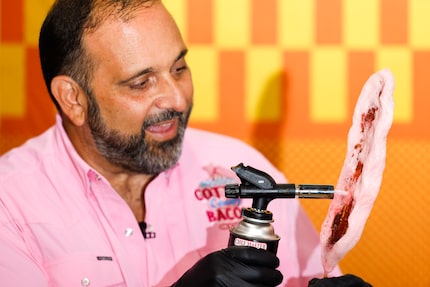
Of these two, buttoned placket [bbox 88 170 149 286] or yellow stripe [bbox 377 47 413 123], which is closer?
buttoned placket [bbox 88 170 149 286]

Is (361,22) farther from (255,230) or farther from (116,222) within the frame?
(255,230)

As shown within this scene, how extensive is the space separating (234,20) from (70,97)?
2.11 feet

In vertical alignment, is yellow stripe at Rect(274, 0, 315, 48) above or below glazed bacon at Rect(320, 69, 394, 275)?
above

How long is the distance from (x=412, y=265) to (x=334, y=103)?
1.91 ft

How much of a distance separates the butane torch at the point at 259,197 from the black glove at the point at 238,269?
2 centimetres

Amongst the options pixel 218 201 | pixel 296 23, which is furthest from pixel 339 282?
pixel 296 23

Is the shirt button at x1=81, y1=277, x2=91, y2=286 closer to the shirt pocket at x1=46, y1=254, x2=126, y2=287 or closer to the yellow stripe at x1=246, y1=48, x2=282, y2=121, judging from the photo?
the shirt pocket at x1=46, y1=254, x2=126, y2=287

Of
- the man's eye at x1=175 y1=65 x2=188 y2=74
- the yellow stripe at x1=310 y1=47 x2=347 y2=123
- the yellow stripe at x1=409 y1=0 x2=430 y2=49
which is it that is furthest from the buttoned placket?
the yellow stripe at x1=409 y1=0 x2=430 y2=49

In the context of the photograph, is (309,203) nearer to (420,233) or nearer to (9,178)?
(420,233)

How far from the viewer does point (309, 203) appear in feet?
6.99

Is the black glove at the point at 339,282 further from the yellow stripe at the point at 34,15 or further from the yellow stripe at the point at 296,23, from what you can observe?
the yellow stripe at the point at 34,15

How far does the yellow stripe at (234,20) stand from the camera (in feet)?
6.87

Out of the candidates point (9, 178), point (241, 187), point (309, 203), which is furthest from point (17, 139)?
point (241, 187)

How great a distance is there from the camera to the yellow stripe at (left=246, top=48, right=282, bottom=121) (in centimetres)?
210
